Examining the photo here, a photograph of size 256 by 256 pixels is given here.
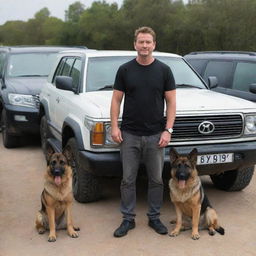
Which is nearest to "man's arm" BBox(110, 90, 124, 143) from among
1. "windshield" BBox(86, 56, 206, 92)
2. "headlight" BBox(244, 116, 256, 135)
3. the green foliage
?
"windshield" BBox(86, 56, 206, 92)

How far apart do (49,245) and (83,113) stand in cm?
146

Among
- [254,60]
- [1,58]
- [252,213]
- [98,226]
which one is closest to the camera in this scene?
[98,226]

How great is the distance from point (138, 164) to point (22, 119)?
13.4 feet

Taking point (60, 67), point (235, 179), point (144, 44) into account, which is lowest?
point (235, 179)

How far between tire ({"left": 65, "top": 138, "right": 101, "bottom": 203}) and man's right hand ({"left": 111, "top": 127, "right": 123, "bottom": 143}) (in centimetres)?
79

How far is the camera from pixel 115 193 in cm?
567

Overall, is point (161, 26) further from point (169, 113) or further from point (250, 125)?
point (169, 113)

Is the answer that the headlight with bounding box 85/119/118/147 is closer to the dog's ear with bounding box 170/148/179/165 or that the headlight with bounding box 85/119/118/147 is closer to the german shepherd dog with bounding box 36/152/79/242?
the german shepherd dog with bounding box 36/152/79/242

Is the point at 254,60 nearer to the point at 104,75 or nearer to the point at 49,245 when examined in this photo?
the point at 104,75

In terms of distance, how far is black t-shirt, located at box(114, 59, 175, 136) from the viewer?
160 inches

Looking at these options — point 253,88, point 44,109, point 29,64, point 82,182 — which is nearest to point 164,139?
point 82,182

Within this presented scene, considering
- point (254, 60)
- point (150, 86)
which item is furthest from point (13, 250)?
point (254, 60)

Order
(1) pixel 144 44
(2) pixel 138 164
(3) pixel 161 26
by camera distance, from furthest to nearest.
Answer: (3) pixel 161 26 → (2) pixel 138 164 → (1) pixel 144 44

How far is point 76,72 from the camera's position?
5973 millimetres
